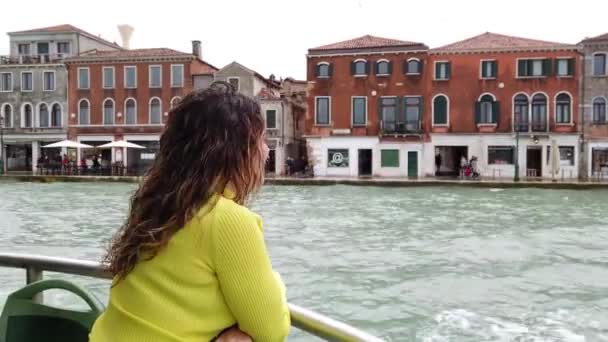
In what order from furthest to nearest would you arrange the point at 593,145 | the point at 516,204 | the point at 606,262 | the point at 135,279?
the point at 593,145 → the point at 516,204 → the point at 606,262 → the point at 135,279

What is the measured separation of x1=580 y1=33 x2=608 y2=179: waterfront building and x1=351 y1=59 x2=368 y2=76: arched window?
33.9 feet

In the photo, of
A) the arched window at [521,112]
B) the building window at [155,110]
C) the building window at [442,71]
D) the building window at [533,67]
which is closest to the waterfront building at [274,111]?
the building window at [155,110]

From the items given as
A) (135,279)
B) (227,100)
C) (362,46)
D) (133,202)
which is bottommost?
(135,279)

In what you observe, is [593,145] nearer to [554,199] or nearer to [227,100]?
[554,199]

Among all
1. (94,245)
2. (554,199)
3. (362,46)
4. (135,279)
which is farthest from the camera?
(362,46)

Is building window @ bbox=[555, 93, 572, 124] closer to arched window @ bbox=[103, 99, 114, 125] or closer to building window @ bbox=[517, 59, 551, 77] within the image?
building window @ bbox=[517, 59, 551, 77]

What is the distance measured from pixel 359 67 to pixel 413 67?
2738 mm

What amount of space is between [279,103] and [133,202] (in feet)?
110

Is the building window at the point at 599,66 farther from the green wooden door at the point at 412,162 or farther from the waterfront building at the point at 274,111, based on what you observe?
the waterfront building at the point at 274,111

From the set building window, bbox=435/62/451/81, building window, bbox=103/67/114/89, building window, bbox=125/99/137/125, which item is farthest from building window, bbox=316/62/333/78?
building window, bbox=103/67/114/89

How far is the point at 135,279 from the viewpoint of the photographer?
1.34 metres

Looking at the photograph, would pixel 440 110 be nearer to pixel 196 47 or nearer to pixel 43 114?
pixel 196 47

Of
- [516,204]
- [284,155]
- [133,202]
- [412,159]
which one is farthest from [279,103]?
[133,202]

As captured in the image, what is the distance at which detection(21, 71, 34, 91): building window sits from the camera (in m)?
38.2
